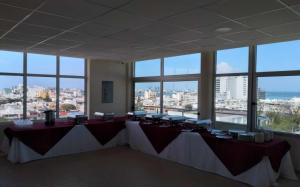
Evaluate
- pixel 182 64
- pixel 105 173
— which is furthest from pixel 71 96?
pixel 105 173

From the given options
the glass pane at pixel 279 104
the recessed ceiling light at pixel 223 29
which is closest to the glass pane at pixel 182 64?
the glass pane at pixel 279 104

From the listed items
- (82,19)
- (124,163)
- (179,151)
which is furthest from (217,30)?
(124,163)

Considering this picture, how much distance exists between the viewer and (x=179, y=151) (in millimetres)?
4926

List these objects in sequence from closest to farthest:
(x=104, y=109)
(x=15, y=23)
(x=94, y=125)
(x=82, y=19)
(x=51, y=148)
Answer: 1. (x=82, y=19)
2. (x=15, y=23)
3. (x=51, y=148)
4. (x=94, y=125)
5. (x=104, y=109)

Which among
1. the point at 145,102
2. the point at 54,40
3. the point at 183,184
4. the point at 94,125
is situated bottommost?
the point at 183,184

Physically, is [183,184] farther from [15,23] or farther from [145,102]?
[145,102]

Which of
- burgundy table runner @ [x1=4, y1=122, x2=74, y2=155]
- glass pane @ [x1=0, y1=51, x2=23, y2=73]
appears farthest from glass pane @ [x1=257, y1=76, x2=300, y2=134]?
glass pane @ [x1=0, y1=51, x2=23, y2=73]

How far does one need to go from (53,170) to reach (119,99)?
13.2ft

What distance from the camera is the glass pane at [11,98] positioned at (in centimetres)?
623

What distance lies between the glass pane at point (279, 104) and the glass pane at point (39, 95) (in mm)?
5614

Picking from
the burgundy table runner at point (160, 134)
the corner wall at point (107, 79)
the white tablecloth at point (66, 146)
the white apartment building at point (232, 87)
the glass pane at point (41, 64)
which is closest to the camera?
the white tablecloth at point (66, 146)

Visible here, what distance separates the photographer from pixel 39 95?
22.2 feet

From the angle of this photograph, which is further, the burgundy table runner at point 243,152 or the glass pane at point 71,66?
the glass pane at point 71,66

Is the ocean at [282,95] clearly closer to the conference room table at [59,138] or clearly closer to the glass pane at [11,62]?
the conference room table at [59,138]
